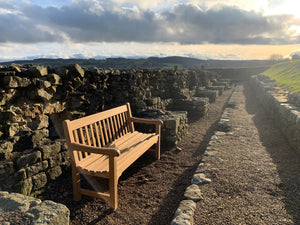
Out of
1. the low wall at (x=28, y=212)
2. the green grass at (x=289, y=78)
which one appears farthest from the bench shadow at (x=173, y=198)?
the green grass at (x=289, y=78)

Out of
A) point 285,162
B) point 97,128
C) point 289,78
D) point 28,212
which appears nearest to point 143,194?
point 97,128

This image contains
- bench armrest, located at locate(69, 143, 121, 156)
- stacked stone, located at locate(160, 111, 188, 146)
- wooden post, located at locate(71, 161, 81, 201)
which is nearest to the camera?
bench armrest, located at locate(69, 143, 121, 156)

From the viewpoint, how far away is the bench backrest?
116 inches

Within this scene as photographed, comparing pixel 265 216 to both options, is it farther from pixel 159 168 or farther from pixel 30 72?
pixel 30 72

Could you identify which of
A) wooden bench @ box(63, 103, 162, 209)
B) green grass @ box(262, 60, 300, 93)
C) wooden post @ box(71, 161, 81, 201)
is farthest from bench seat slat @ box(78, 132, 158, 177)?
green grass @ box(262, 60, 300, 93)

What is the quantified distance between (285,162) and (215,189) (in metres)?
2.07

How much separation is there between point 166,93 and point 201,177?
6.18 m

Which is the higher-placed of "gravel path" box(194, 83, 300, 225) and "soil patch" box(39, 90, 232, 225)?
"gravel path" box(194, 83, 300, 225)

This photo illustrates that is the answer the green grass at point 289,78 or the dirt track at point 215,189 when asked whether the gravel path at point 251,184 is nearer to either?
the dirt track at point 215,189

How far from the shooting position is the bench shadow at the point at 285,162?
9.14ft

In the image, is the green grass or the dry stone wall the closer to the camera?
the dry stone wall

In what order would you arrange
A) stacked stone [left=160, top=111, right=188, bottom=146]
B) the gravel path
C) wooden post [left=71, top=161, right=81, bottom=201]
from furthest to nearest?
stacked stone [left=160, top=111, right=188, bottom=146] → wooden post [left=71, top=161, right=81, bottom=201] → the gravel path

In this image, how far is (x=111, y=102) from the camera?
534 centimetres

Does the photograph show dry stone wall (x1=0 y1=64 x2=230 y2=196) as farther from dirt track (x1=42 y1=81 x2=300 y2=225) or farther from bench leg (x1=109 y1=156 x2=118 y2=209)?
bench leg (x1=109 y1=156 x2=118 y2=209)
